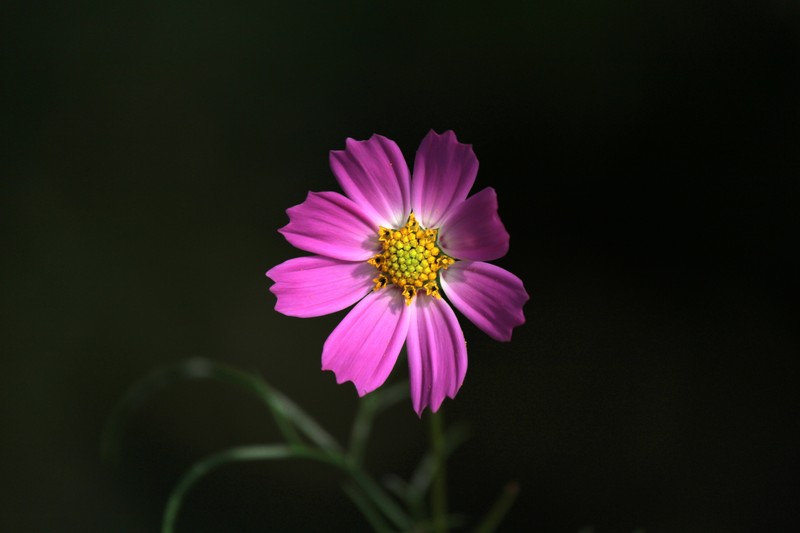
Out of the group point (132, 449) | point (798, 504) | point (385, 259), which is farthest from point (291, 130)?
point (798, 504)

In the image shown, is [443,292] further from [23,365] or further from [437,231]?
[23,365]

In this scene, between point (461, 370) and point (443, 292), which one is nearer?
point (461, 370)

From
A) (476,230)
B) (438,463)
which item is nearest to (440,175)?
(476,230)

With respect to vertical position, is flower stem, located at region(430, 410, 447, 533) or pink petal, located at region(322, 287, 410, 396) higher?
pink petal, located at region(322, 287, 410, 396)

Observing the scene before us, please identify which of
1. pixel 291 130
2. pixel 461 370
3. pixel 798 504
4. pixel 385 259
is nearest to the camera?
pixel 461 370

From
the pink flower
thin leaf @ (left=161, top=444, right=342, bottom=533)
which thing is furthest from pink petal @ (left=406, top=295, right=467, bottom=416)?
thin leaf @ (left=161, top=444, right=342, bottom=533)

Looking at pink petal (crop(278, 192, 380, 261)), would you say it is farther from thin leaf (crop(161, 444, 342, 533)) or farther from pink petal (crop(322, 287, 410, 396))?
thin leaf (crop(161, 444, 342, 533))
